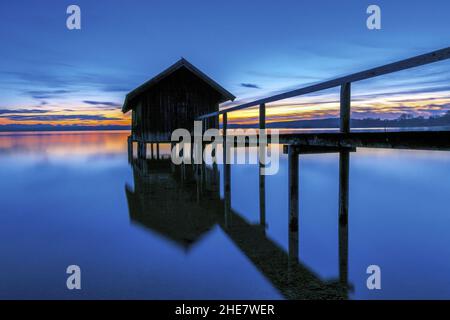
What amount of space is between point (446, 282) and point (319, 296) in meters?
2.51

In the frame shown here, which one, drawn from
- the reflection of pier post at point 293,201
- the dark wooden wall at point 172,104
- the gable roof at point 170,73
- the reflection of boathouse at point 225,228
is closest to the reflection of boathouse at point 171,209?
the reflection of boathouse at point 225,228

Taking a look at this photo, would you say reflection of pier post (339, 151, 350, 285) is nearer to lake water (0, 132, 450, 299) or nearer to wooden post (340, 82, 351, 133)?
lake water (0, 132, 450, 299)

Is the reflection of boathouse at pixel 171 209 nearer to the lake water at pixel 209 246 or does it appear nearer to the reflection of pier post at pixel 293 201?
the lake water at pixel 209 246

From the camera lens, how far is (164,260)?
20.9 feet

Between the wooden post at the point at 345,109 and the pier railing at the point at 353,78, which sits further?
the wooden post at the point at 345,109

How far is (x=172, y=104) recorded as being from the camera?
57.7 feet

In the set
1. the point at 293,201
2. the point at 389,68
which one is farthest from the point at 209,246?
the point at 389,68

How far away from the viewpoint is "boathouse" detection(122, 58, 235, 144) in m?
17.4

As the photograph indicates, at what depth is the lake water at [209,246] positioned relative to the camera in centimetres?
525

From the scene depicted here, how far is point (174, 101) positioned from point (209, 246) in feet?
38.9

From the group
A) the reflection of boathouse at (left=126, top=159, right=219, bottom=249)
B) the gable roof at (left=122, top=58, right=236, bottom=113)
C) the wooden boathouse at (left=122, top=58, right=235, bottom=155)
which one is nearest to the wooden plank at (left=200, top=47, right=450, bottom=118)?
the reflection of boathouse at (left=126, top=159, right=219, bottom=249)

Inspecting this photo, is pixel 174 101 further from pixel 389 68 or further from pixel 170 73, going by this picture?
pixel 389 68

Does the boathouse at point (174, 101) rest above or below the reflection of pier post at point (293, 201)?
above
